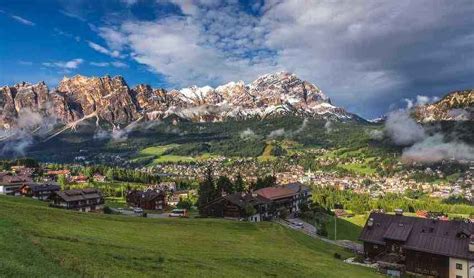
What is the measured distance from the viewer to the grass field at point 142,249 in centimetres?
3173

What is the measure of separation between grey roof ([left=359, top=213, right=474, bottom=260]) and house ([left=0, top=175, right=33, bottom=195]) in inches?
4892

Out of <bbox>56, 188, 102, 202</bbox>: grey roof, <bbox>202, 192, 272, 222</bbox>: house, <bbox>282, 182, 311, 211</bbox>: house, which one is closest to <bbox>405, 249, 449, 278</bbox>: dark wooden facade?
<bbox>202, 192, 272, 222</bbox>: house

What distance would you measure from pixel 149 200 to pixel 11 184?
51829 mm

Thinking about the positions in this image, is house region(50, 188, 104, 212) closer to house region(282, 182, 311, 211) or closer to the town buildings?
the town buildings

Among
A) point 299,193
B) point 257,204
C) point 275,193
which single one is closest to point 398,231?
point 257,204

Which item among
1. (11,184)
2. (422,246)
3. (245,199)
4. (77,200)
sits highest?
(11,184)

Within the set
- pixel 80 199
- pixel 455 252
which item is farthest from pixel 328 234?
pixel 80 199

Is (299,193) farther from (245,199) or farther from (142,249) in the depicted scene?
(142,249)

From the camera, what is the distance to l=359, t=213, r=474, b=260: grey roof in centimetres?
7431

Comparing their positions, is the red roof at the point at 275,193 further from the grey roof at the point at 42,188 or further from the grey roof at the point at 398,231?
the grey roof at the point at 42,188

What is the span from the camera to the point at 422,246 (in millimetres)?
76500

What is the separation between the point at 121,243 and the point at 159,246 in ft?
17.2

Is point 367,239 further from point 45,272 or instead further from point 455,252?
point 45,272

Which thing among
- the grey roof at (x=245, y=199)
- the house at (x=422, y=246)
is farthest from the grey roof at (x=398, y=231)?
the grey roof at (x=245, y=199)
